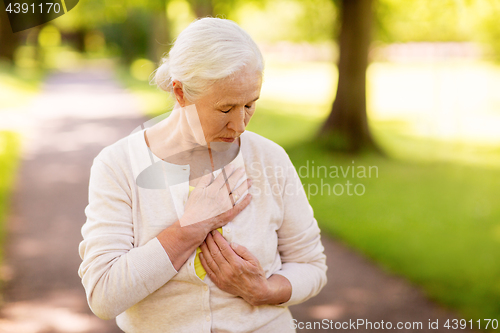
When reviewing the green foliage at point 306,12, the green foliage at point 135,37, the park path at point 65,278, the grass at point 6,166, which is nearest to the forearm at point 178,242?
the park path at point 65,278

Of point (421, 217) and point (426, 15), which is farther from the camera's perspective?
point (426, 15)

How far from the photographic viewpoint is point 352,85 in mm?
8469

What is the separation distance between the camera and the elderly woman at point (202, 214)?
1.62m

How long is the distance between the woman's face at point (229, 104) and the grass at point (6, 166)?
3.72 m

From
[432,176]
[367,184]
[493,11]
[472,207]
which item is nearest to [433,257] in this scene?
[472,207]

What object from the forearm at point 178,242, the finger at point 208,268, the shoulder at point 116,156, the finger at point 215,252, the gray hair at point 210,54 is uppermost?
the gray hair at point 210,54

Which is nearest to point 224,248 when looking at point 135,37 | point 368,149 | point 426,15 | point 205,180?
point 205,180

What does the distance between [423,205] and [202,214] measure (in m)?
5.25

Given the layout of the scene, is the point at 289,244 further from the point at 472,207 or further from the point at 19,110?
the point at 19,110

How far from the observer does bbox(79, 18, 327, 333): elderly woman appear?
162 cm

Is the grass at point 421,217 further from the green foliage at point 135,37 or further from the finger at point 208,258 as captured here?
the green foliage at point 135,37

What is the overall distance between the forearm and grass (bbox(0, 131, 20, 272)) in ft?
11.9

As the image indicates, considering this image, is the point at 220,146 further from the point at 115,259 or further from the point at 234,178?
the point at 115,259

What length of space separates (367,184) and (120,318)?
5.75 m
